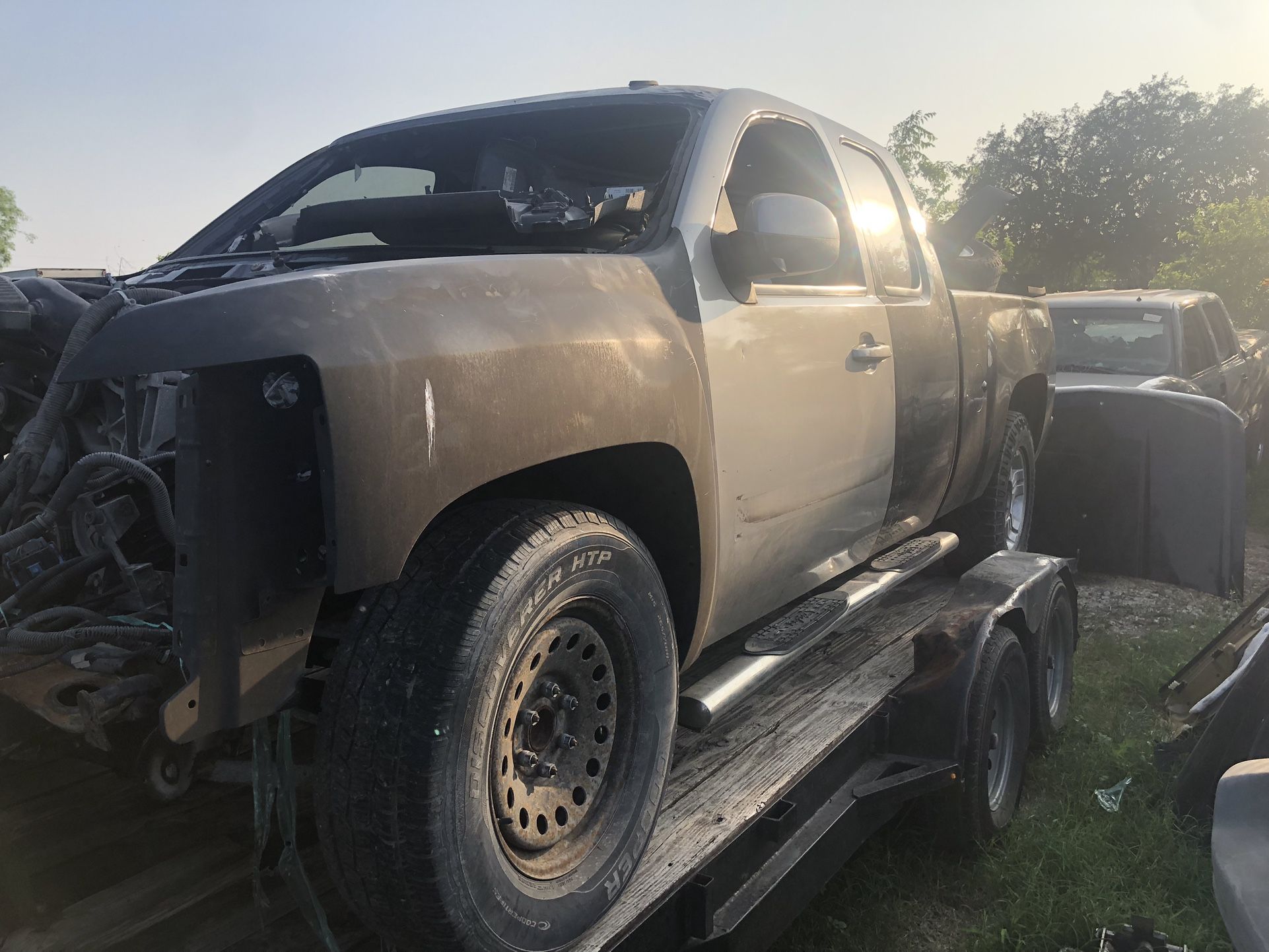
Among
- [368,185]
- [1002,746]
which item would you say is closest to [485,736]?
[368,185]

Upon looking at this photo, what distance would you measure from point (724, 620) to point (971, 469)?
79.0 inches

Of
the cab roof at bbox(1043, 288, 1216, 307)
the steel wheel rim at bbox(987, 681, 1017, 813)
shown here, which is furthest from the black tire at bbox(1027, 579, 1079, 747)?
the cab roof at bbox(1043, 288, 1216, 307)

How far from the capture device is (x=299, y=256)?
8.78ft

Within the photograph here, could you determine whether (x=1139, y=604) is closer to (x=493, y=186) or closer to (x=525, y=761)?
(x=493, y=186)

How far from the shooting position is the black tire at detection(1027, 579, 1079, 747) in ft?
12.4

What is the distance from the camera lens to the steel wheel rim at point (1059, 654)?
13.6ft

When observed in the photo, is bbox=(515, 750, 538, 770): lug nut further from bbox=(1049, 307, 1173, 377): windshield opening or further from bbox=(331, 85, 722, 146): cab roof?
bbox=(1049, 307, 1173, 377): windshield opening

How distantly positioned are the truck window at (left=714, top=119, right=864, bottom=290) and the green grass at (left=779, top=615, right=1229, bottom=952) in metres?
1.82

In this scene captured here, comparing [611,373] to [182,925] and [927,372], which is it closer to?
[182,925]

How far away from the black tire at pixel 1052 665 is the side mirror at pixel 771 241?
1.92m

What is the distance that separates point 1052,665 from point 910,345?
1660 millimetres

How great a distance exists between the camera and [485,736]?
1.73 meters

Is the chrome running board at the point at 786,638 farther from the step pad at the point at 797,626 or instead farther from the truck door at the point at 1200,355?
the truck door at the point at 1200,355

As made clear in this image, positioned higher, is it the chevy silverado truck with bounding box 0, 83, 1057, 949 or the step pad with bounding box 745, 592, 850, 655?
the chevy silverado truck with bounding box 0, 83, 1057, 949
